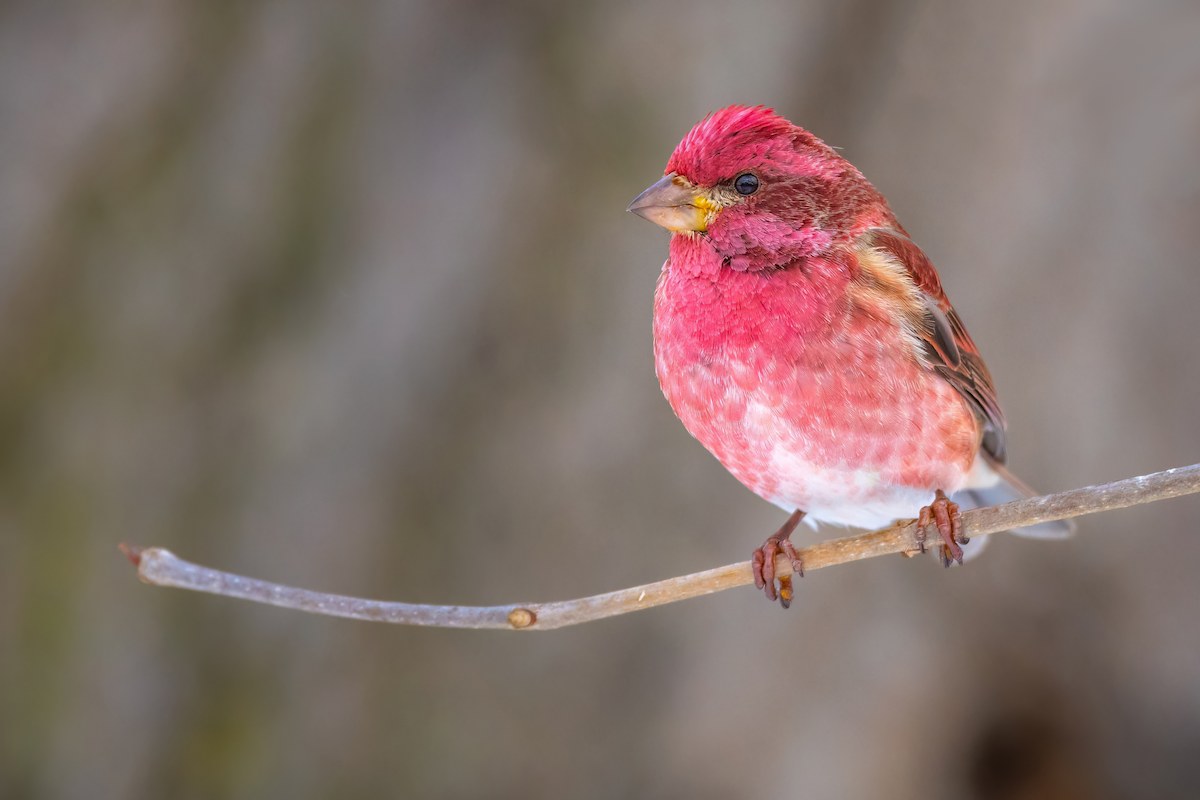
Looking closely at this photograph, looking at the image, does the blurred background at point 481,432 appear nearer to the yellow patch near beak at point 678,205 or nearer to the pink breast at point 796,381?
the pink breast at point 796,381

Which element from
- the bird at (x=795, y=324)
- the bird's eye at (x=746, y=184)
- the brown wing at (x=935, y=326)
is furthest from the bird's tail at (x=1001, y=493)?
the bird's eye at (x=746, y=184)

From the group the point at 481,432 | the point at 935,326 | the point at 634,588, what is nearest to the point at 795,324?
the point at 935,326

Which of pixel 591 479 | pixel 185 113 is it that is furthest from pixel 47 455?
pixel 591 479

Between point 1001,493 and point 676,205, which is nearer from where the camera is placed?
point 676,205

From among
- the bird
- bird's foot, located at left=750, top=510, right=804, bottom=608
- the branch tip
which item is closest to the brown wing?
the bird

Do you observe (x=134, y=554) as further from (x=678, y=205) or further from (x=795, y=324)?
(x=795, y=324)

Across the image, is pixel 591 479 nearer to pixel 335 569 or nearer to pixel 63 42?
pixel 335 569

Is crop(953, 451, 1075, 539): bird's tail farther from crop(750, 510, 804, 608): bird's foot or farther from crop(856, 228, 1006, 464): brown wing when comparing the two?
crop(750, 510, 804, 608): bird's foot
